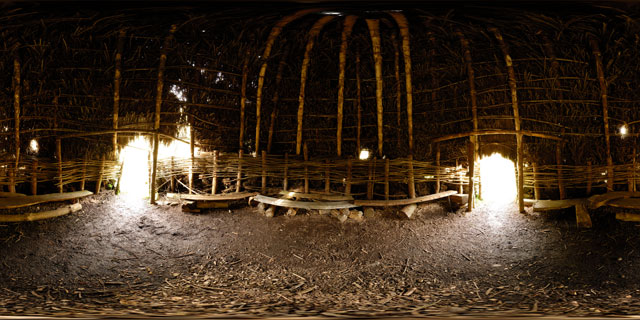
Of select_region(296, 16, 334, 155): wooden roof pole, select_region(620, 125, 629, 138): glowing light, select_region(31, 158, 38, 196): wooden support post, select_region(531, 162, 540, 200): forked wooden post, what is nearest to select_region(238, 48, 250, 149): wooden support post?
select_region(296, 16, 334, 155): wooden roof pole

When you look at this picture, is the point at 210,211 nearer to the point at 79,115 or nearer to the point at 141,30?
the point at 79,115

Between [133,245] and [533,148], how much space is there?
1398 mm

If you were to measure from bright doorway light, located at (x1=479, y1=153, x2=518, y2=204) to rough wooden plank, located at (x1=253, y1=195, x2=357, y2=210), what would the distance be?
A: 18.4 inches

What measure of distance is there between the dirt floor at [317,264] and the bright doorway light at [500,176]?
43mm

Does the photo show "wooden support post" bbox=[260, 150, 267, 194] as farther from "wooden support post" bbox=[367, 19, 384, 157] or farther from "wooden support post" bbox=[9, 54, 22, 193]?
"wooden support post" bbox=[9, 54, 22, 193]

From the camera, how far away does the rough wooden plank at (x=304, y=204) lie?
1124 millimetres

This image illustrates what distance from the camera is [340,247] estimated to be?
1.10 meters

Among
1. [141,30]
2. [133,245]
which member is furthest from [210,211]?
[141,30]

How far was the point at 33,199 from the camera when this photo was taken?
1.05m

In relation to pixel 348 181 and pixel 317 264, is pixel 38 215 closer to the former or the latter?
pixel 317 264

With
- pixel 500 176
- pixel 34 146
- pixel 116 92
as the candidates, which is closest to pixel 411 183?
pixel 500 176

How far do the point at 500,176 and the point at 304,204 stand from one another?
27.3 inches

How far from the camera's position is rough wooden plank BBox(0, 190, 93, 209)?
1037 millimetres

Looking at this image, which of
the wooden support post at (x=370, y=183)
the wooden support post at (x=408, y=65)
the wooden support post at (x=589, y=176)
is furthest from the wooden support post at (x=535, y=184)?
the wooden support post at (x=370, y=183)
